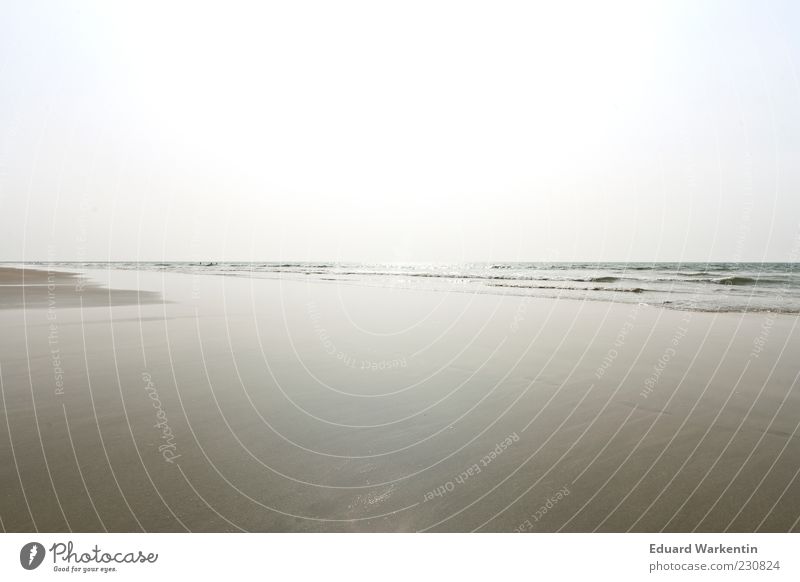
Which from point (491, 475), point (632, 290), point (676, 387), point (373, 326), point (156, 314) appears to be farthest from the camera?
point (632, 290)

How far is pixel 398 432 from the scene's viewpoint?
4.15 meters

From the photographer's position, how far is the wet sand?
3.00 metres

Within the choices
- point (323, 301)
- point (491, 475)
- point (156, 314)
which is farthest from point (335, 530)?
point (323, 301)

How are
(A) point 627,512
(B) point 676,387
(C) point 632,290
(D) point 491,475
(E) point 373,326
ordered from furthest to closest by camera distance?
(C) point 632,290, (E) point 373,326, (B) point 676,387, (D) point 491,475, (A) point 627,512

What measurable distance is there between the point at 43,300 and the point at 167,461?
14217 millimetres

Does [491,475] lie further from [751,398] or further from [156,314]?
[156,314]

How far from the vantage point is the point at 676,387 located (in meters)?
5.48

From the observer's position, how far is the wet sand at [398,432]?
3.00 metres

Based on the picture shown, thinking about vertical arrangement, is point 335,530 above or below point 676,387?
below

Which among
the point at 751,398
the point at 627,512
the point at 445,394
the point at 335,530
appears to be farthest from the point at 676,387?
the point at 335,530

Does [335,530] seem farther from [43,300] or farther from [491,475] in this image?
[43,300]

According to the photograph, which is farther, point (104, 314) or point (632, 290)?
point (632, 290)
